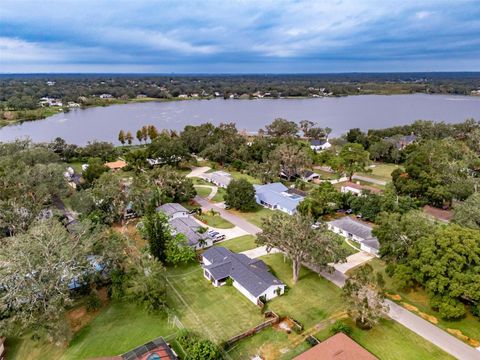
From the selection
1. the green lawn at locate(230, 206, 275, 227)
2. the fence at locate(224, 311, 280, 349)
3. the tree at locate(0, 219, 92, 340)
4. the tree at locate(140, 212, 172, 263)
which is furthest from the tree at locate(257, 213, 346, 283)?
the tree at locate(0, 219, 92, 340)

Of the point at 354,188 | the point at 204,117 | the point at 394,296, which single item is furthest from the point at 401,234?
the point at 204,117

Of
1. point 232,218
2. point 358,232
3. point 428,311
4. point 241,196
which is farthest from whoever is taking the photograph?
point 241,196

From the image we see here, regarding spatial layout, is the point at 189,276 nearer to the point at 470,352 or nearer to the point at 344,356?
the point at 344,356

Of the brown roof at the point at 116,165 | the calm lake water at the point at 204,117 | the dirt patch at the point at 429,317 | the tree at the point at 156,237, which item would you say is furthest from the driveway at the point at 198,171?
the dirt patch at the point at 429,317

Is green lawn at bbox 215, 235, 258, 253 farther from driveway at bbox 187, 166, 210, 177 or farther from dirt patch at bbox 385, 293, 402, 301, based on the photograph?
driveway at bbox 187, 166, 210, 177

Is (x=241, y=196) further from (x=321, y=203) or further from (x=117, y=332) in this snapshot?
(x=117, y=332)

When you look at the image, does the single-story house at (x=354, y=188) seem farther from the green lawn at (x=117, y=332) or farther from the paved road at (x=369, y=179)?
the green lawn at (x=117, y=332)
